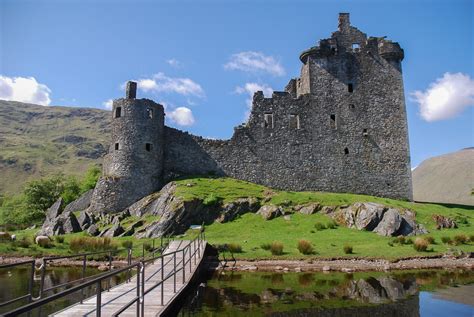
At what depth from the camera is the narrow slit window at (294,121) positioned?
43.2 m

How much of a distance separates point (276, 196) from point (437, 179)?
545ft

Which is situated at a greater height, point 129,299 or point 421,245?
point 421,245

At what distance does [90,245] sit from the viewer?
26.7 m

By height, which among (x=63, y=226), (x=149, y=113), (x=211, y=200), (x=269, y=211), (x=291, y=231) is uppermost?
(x=149, y=113)

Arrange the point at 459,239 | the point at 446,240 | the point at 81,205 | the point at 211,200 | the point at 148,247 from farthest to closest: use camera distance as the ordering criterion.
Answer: the point at 81,205
the point at 211,200
the point at 446,240
the point at 148,247
the point at 459,239

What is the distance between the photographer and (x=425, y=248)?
24016 millimetres

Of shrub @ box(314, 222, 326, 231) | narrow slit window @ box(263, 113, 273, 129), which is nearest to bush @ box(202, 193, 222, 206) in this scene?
shrub @ box(314, 222, 326, 231)

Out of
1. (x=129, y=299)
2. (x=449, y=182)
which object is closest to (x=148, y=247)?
(x=129, y=299)

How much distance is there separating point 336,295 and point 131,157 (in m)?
28.0

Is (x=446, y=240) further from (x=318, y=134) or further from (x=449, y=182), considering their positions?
(x=449, y=182)

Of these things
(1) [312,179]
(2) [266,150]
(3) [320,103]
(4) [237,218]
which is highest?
(3) [320,103]

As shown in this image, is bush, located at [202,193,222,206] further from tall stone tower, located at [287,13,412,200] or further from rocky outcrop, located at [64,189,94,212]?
rocky outcrop, located at [64,189,94,212]

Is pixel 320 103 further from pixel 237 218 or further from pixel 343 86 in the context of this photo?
pixel 237 218

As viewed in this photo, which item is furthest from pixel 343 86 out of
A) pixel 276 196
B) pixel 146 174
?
pixel 146 174
